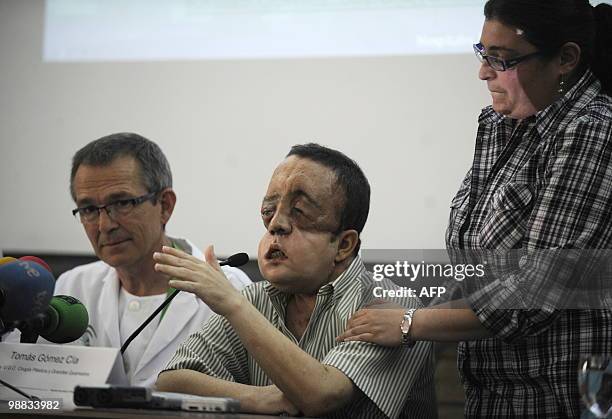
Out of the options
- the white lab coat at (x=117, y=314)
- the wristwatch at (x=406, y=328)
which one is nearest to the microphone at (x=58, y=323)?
the white lab coat at (x=117, y=314)

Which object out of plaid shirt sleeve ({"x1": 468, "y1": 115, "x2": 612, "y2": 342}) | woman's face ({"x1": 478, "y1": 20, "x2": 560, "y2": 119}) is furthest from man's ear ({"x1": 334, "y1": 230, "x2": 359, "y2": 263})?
woman's face ({"x1": 478, "y1": 20, "x2": 560, "y2": 119})

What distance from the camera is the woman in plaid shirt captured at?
6.80ft

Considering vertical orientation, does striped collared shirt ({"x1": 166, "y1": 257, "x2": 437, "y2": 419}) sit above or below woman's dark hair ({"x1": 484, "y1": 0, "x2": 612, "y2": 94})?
below

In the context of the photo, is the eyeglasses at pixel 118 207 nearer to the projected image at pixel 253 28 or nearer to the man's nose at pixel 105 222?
the man's nose at pixel 105 222

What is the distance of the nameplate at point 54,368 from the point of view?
2059 mm

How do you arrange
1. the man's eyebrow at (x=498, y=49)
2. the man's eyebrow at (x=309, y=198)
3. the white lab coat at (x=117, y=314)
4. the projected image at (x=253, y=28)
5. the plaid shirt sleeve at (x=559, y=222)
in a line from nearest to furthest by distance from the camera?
the plaid shirt sleeve at (x=559, y=222), the man's eyebrow at (x=498, y=49), the man's eyebrow at (x=309, y=198), the white lab coat at (x=117, y=314), the projected image at (x=253, y=28)

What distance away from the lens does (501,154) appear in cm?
230

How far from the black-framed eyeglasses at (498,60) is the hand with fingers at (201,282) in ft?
2.84

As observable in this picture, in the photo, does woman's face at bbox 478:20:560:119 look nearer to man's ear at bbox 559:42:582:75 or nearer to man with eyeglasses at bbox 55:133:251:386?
man's ear at bbox 559:42:582:75

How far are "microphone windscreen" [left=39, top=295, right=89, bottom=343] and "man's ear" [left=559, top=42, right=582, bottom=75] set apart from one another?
53.8 inches

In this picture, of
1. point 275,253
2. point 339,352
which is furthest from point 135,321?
point 339,352

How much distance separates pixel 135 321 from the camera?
2.78m

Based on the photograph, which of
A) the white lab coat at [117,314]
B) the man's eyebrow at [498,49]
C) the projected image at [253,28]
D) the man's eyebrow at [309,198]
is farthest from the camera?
the projected image at [253,28]

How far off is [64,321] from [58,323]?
0.05ft
